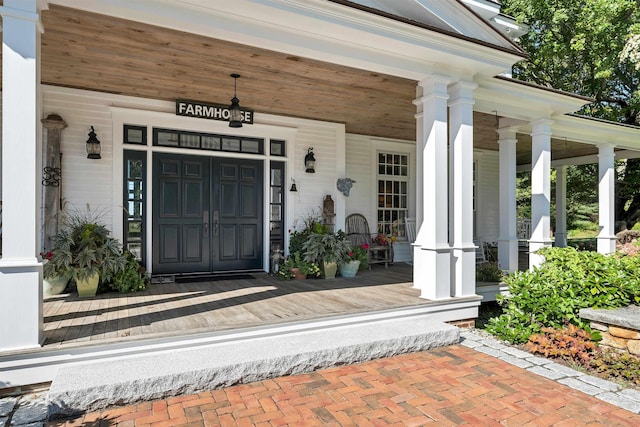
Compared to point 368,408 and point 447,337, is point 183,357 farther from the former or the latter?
point 447,337

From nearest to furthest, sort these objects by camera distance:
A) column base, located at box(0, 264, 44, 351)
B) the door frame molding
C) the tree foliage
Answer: column base, located at box(0, 264, 44, 351) < the door frame molding < the tree foliage

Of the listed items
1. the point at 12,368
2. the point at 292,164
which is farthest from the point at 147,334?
the point at 292,164

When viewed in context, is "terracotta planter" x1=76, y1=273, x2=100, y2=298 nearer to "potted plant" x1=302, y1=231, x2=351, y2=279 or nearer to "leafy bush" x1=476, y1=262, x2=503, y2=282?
"potted plant" x1=302, y1=231, x2=351, y2=279

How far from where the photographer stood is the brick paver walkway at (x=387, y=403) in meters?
2.32

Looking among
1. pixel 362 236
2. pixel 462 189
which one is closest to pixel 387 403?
pixel 462 189

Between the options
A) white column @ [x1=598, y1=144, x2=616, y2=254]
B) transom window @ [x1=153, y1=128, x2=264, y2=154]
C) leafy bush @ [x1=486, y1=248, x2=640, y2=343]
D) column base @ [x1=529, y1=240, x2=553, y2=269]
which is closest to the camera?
leafy bush @ [x1=486, y1=248, x2=640, y2=343]

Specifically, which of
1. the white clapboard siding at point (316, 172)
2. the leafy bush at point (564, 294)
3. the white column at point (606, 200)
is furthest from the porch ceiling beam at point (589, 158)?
the white clapboard siding at point (316, 172)

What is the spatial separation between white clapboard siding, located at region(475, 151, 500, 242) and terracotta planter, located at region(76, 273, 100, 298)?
780 cm

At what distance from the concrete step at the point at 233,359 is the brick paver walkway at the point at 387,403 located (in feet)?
0.25

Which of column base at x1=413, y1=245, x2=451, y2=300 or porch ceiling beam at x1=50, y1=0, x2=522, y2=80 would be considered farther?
column base at x1=413, y1=245, x2=451, y2=300

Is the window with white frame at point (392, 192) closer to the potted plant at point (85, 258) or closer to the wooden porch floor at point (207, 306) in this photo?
the wooden porch floor at point (207, 306)

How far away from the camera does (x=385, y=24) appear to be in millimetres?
3609

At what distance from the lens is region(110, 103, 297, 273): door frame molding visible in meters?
Answer: 5.25

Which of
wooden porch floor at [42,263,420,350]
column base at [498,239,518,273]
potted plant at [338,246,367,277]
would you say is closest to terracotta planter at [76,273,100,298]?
wooden porch floor at [42,263,420,350]
